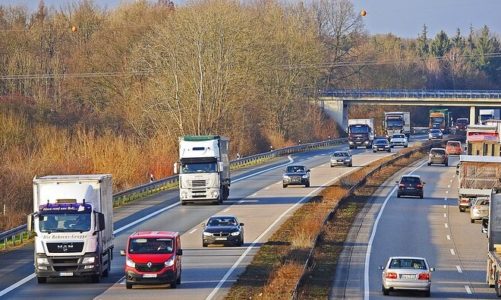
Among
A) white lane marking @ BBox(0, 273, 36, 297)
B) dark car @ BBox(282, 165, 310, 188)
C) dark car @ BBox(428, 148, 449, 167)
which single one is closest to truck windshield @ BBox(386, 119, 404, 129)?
dark car @ BBox(428, 148, 449, 167)

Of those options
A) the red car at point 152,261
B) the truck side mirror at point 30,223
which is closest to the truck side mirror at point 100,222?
the red car at point 152,261

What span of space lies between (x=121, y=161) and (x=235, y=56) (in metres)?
24.8

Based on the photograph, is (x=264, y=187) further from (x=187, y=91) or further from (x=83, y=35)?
(x=83, y=35)

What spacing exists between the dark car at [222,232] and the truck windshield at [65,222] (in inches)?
388

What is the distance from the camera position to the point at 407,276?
3177 centimetres

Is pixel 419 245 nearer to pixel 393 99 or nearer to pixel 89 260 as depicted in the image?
pixel 89 260

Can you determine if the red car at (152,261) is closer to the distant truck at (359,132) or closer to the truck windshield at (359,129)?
the distant truck at (359,132)

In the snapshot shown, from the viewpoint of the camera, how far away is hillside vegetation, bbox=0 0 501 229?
7531 cm

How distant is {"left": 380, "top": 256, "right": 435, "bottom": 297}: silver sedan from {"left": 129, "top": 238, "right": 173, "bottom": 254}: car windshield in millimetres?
6187

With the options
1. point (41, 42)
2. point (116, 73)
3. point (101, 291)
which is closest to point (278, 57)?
point (116, 73)

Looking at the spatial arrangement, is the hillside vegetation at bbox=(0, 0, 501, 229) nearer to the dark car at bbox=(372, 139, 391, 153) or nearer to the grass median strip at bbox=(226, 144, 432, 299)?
the dark car at bbox=(372, 139, 391, 153)

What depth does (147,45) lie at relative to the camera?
9950 centimetres

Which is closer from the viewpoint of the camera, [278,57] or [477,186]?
[477,186]

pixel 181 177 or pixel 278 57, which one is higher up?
pixel 278 57
